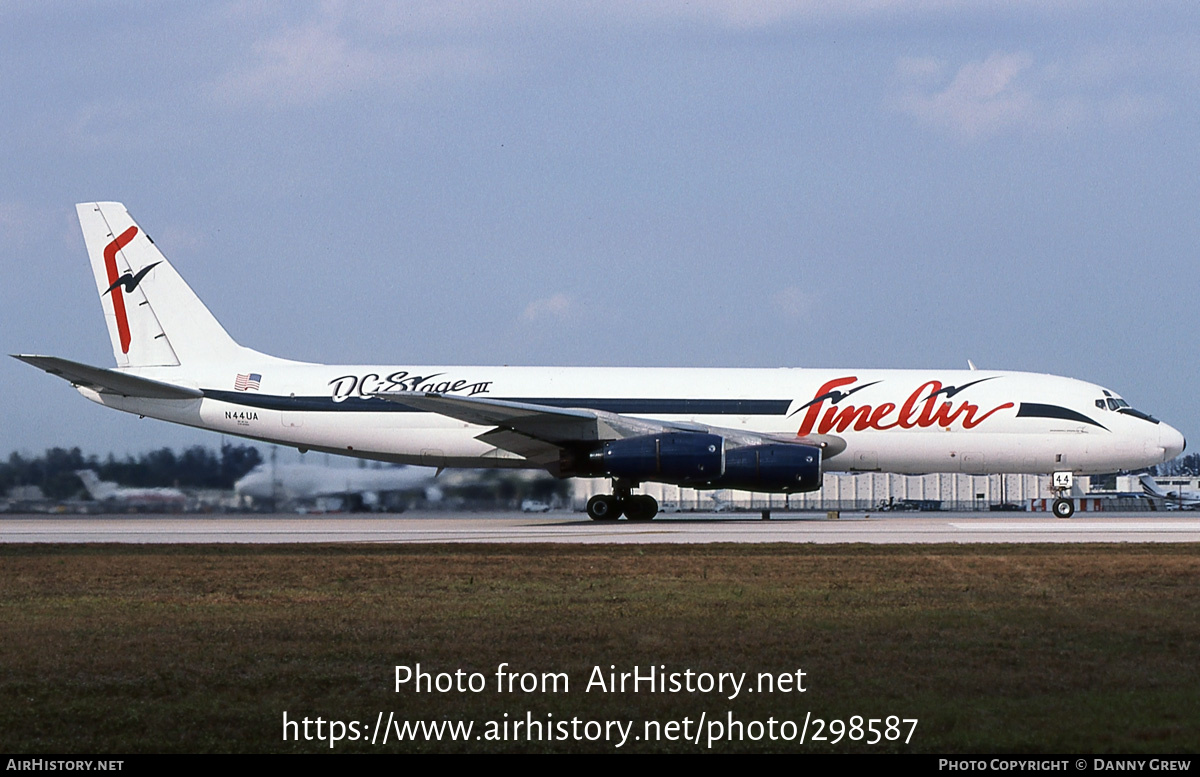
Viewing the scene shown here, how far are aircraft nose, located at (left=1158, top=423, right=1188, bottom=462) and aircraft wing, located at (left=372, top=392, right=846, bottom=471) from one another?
808 centimetres

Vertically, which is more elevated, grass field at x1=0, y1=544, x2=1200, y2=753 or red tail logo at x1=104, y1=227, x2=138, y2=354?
red tail logo at x1=104, y1=227, x2=138, y2=354

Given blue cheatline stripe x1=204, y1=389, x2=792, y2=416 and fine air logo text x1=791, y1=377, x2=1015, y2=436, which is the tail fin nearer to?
blue cheatline stripe x1=204, y1=389, x2=792, y2=416

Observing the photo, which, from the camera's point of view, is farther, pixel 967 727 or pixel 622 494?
pixel 622 494

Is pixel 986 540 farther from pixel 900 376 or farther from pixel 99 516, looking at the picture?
pixel 99 516

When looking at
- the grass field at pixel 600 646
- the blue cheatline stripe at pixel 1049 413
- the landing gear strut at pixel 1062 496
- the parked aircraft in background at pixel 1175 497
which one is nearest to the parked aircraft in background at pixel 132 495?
the grass field at pixel 600 646

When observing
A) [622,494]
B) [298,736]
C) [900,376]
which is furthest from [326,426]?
[298,736]

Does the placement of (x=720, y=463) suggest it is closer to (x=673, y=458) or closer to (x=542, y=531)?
(x=673, y=458)

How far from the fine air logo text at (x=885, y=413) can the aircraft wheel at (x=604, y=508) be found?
15.4 feet

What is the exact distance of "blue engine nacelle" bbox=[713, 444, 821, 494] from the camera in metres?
26.9

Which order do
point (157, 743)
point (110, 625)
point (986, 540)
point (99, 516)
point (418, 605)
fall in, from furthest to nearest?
point (99, 516)
point (986, 540)
point (418, 605)
point (110, 625)
point (157, 743)

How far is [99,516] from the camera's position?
32125 millimetres

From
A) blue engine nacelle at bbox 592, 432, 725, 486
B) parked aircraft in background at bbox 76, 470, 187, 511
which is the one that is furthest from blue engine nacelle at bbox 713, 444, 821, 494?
parked aircraft in background at bbox 76, 470, 187, 511

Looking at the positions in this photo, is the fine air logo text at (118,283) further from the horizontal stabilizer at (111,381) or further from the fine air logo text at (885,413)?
the fine air logo text at (885,413)

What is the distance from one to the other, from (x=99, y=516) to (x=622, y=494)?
1378cm
